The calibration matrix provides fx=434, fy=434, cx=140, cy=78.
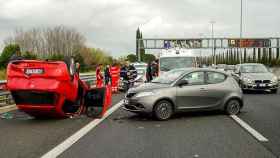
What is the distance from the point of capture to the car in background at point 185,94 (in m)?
11.5

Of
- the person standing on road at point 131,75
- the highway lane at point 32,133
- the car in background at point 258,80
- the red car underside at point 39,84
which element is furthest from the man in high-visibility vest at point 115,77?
the red car underside at point 39,84

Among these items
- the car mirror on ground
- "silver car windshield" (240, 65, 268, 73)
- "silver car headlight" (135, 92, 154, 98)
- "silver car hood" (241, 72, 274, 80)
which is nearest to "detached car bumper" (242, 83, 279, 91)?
"silver car hood" (241, 72, 274, 80)

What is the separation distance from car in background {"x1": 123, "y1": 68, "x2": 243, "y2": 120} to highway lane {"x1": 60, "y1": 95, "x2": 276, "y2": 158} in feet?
1.28

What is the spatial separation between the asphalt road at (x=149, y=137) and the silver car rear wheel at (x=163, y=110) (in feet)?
0.65

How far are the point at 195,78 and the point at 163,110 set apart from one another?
4.88 feet

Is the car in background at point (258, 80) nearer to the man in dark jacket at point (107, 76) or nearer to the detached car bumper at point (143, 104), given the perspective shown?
the man in dark jacket at point (107, 76)

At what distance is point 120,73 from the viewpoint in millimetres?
23781

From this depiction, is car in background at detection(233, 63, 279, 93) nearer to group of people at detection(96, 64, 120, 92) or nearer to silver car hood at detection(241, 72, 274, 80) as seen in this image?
silver car hood at detection(241, 72, 274, 80)

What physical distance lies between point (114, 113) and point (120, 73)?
10.5 meters

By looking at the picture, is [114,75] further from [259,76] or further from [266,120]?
[266,120]

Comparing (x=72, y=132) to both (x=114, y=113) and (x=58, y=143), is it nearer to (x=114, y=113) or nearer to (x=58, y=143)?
(x=58, y=143)

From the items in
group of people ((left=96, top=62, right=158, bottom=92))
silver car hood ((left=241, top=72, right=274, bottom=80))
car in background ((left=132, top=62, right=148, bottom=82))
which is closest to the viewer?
silver car hood ((left=241, top=72, right=274, bottom=80))

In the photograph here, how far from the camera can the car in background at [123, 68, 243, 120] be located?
11516 mm

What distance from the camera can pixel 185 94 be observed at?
11867 millimetres
